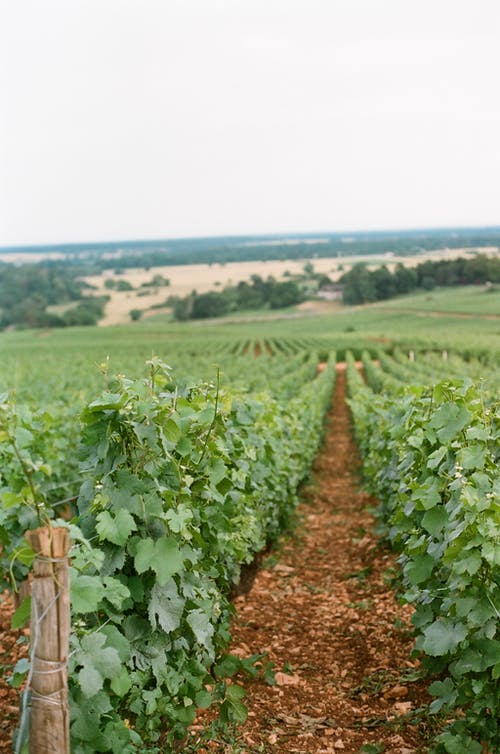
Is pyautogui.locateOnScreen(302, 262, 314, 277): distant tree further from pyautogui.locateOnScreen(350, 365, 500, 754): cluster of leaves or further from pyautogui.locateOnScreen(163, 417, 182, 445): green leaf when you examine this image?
pyautogui.locateOnScreen(163, 417, 182, 445): green leaf

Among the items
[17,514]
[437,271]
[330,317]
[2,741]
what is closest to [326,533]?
[17,514]

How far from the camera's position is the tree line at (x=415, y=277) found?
10425 cm

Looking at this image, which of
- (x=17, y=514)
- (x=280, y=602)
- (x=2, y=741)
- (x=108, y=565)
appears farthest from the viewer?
(x=280, y=602)

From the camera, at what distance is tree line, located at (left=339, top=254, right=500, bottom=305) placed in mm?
104250

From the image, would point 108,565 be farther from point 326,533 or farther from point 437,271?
point 437,271

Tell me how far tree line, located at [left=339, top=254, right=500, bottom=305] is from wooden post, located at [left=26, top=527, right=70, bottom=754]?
4115 inches

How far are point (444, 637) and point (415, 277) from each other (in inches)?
4439

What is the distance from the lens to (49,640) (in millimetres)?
2635

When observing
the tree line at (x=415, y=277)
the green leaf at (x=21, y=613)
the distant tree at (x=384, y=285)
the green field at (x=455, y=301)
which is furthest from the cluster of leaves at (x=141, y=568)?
the distant tree at (x=384, y=285)

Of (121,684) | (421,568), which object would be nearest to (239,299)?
(421,568)

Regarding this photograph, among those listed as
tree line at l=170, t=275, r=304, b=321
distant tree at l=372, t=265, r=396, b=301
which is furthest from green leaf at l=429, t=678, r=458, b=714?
distant tree at l=372, t=265, r=396, b=301

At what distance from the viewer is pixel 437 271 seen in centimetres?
10925

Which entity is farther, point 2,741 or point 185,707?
point 2,741

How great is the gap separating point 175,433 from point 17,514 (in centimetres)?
306
